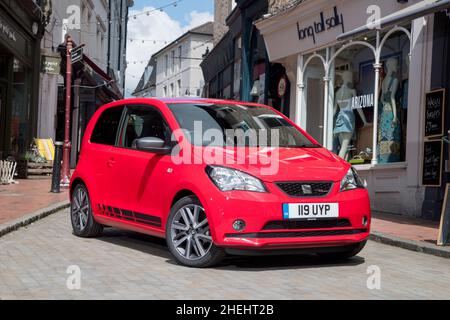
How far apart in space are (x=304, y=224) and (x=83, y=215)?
3211 mm

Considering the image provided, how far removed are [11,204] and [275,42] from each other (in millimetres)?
8531

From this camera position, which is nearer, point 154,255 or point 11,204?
point 154,255

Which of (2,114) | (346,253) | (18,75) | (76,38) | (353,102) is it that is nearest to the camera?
(346,253)

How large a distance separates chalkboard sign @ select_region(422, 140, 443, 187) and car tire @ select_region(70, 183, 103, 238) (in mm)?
5431

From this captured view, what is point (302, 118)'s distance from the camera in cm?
1509

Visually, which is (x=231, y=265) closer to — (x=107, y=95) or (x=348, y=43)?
(x=348, y=43)

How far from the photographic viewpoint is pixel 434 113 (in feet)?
32.3

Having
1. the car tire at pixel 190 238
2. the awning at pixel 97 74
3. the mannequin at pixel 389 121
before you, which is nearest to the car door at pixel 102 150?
the car tire at pixel 190 238

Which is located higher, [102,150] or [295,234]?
[102,150]

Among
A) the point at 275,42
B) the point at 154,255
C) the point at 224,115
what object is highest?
the point at 275,42

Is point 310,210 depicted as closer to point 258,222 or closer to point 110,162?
point 258,222

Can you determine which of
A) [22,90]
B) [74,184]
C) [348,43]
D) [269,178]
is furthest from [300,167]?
[22,90]

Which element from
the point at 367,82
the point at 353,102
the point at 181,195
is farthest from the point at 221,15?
the point at 181,195

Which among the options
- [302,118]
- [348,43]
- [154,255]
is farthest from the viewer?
[302,118]
